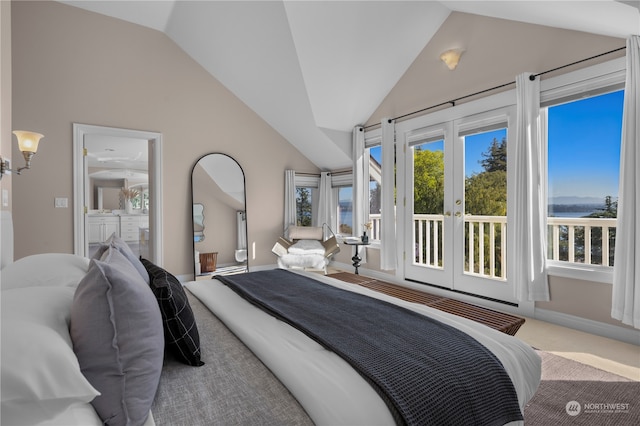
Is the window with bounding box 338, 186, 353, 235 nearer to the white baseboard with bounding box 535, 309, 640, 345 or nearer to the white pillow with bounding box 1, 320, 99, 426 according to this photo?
the white baseboard with bounding box 535, 309, 640, 345

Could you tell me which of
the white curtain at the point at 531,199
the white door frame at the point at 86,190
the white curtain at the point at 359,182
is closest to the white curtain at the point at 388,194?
the white curtain at the point at 359,182

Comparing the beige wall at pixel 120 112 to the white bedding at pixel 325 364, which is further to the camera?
the beige wall at pixel 120 112

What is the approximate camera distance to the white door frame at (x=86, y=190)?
3930mm

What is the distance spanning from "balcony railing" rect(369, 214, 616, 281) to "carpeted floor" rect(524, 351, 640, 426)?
117 centimetres

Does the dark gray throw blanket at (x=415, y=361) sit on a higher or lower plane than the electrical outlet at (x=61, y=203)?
lower

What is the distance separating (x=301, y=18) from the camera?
346 cm

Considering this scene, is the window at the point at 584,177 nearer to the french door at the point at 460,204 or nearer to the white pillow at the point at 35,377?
the french door at the point at 460,204

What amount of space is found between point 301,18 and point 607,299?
3.76 metres

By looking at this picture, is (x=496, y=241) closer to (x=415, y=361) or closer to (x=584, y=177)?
(x=584, y=177)

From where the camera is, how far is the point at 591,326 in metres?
2.82

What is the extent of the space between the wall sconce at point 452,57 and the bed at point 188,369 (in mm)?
3123

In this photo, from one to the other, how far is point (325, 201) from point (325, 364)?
4871 mm

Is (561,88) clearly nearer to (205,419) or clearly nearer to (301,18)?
(301,18)

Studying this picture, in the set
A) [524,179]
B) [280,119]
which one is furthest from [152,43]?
[524,179]
